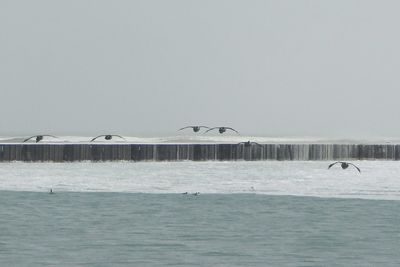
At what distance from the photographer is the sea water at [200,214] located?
948 inches

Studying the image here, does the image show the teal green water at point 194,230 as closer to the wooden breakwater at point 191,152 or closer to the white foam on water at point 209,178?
the white foam on water at point 209,178

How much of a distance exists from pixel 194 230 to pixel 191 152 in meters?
16.2

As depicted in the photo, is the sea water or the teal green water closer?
the teal green water

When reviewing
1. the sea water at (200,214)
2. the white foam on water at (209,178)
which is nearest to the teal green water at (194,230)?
the sea water at (200,214)

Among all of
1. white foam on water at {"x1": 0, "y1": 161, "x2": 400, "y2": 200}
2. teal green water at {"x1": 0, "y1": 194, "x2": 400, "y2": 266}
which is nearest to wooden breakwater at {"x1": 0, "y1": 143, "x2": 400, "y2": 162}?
white foam on water at {"x1": 0, "y1": 161, "x2": 400, "y2": 200}

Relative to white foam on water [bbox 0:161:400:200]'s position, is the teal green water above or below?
below

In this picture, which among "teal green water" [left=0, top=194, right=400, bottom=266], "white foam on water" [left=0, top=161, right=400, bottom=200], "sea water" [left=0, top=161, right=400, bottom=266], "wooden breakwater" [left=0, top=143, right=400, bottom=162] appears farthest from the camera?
"wooden breakwater" [left=0, top=143, right=400, bottom=162]

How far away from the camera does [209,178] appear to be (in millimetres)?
37219

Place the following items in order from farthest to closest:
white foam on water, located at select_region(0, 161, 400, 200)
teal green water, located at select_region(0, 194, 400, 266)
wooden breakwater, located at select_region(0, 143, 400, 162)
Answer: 1. wooden breakwater, located at select_region(0, 143, 400, 162)
2. white foam on water, located at select_region(0, 161, 400, 200)
3. teal green water, located at select_region(0, 194, 400, 266)

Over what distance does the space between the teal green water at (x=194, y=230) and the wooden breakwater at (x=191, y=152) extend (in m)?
6.21

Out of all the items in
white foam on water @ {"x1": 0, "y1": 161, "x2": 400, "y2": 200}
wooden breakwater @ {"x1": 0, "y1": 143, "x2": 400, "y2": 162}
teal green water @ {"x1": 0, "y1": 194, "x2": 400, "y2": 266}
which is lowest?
teal green water @ {"x1": 0, "y1": 194, "x2": 400, "y2": 266}

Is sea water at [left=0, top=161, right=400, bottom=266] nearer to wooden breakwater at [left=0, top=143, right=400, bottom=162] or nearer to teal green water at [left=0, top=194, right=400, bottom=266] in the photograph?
teal green water at [left=0, top=194, right=400, bottom=266]

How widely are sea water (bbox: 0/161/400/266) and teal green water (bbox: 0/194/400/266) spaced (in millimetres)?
25

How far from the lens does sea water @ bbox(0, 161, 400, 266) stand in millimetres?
24078
